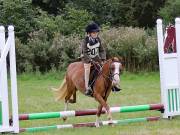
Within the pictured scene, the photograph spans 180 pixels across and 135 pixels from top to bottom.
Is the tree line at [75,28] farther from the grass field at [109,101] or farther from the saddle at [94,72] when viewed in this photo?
the saddle at [94,72]

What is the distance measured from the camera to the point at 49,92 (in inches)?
757

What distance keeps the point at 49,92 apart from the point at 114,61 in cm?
911

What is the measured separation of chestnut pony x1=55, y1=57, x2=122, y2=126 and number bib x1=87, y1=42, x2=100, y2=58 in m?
0.40

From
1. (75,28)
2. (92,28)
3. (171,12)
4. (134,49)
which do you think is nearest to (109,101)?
(92,28)

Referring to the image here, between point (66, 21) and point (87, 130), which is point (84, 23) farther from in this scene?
point (87, 130)

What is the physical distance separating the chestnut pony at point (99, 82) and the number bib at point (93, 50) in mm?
402

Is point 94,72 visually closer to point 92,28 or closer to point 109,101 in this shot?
point 92,28

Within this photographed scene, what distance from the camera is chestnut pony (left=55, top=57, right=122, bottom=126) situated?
10321mm

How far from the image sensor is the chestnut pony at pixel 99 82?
10.3 meters

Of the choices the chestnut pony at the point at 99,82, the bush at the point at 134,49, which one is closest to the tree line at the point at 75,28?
the bush at the point at 134,49

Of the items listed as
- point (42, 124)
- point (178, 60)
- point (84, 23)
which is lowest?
point (42, 124)

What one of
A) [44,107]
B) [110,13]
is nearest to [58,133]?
[44,107]

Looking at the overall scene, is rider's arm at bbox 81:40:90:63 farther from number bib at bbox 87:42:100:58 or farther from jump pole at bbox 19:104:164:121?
jump pole at bbox 19:104:164:121

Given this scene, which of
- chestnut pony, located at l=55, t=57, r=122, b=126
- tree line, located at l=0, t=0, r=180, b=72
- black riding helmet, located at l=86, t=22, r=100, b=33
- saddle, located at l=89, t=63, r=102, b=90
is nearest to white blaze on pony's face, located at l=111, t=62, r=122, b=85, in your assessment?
chestnut pony, located at l=55, t=57, r=122, b=126
